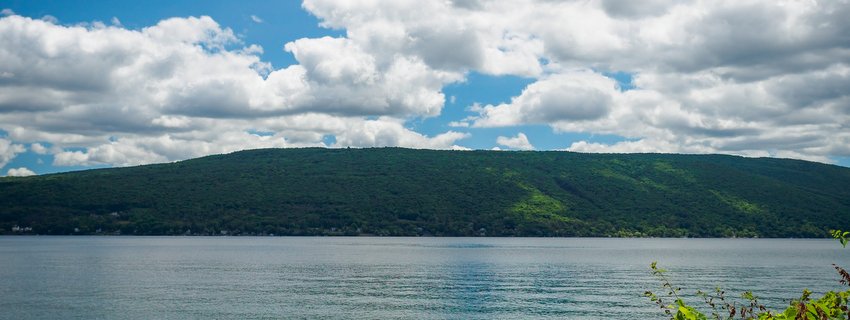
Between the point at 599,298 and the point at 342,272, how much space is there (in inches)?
2190

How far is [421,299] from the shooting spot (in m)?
87.4

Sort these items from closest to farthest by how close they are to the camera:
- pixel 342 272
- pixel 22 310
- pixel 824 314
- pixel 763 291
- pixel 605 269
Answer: pixel 824 314 < pixel 22 310 < pixel 763 291 < pixel 342 272 < pixel 605 269

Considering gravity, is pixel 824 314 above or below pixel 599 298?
above

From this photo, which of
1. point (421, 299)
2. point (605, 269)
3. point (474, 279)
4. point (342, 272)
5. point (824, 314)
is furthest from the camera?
point (605, 269)

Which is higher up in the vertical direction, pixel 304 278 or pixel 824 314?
pixel 824 314

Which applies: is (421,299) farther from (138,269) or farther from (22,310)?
(138,269)

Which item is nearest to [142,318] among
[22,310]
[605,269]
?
[22,310]

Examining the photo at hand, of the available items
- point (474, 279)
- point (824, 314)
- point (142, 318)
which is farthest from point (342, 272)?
point (824, 314)

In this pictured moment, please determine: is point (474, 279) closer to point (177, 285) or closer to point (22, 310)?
point (177, 285)

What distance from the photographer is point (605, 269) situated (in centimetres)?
14162

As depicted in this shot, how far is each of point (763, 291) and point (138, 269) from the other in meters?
106

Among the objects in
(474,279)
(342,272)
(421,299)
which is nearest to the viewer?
(421,299)

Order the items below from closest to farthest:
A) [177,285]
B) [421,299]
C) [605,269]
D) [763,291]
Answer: [421,299], [763,291], [177,285], [605,269]

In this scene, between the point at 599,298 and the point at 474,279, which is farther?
the point at 474,279
